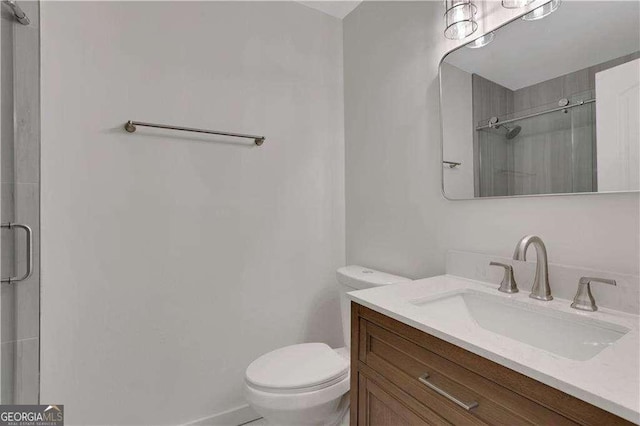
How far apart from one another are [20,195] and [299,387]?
129cm

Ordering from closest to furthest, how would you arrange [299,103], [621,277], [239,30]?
[621,277]
[239,30]
[299,103]

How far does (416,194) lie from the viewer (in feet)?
5.12

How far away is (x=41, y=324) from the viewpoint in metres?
1.30

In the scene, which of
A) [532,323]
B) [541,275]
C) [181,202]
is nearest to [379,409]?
[532,323]

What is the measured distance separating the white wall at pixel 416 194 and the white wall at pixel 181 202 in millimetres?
198

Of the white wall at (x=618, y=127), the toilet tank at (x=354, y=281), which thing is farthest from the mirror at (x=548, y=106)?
the toilet tank at (x=354, y=281)

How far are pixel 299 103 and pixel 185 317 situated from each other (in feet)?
4.37

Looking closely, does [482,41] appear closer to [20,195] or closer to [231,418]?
[20,195]

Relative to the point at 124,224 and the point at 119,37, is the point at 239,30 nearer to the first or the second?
the point at 119,37

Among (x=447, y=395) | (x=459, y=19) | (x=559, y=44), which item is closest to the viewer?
(x=447, y=395)

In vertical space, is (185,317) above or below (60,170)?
below

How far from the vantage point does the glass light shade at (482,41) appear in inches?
48.7

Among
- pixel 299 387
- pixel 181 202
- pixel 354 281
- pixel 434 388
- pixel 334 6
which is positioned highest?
pixel 334 6

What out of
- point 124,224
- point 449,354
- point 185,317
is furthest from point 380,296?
point 124,224
